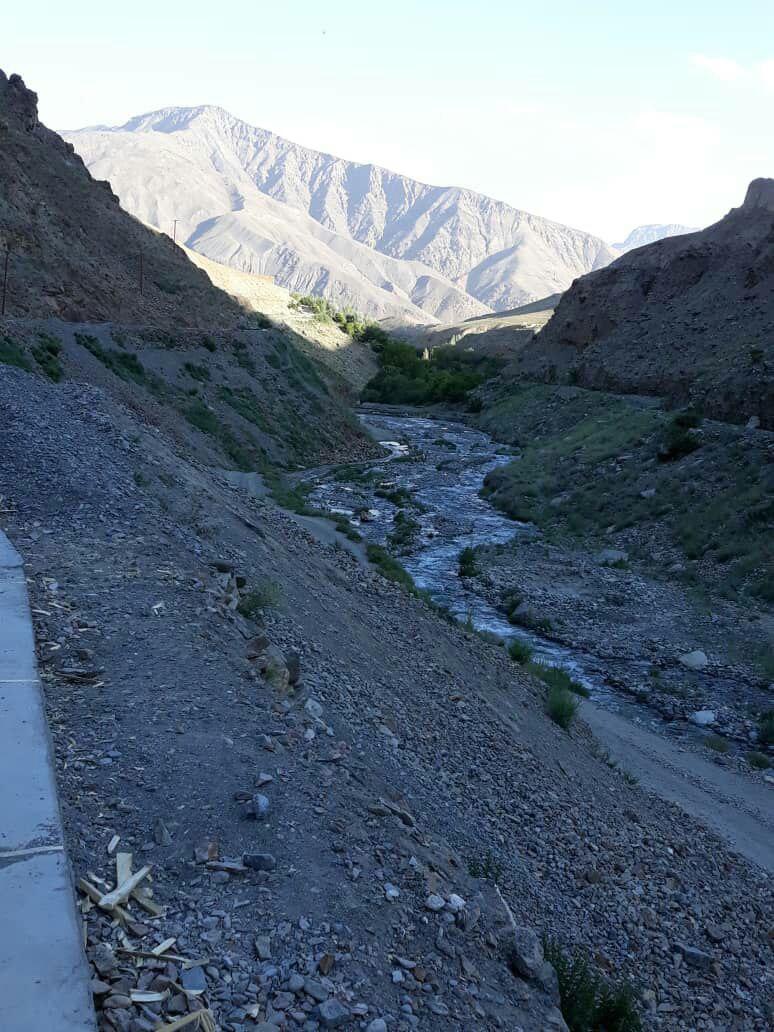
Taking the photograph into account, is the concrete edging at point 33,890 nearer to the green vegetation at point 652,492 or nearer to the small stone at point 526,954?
the small stone at point 526,954

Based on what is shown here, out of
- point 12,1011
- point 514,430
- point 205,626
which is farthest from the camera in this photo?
point 514,430

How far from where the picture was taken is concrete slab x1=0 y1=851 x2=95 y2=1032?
11.5 ft

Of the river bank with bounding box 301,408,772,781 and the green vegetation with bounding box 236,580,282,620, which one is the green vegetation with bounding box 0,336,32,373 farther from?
the green vegetation with bounding box 236,580,282,620

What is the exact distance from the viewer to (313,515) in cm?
2439

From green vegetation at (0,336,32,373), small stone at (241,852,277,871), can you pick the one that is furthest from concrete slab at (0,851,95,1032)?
green vegetation at (0,336,32,373)

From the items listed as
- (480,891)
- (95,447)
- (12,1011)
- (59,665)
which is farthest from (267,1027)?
(95,447)

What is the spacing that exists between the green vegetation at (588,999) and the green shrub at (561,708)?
6234 millimetres

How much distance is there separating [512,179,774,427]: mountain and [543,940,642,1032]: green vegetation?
29.2 m

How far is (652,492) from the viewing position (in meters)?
29.1

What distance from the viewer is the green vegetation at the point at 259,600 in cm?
Result: 1005

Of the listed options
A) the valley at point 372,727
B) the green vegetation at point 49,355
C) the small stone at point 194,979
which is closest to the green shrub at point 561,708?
the valley at point 372,727

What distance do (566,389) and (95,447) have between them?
39.8m

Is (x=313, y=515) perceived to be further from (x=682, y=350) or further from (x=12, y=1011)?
(x=682, y=350)

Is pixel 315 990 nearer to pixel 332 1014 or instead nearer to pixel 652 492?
pixel 332 1014
